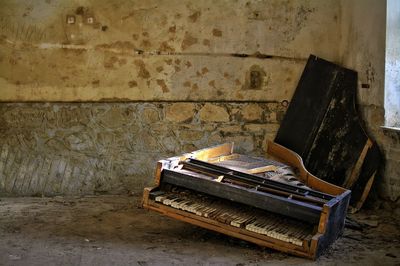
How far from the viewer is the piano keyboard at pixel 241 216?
116 inches

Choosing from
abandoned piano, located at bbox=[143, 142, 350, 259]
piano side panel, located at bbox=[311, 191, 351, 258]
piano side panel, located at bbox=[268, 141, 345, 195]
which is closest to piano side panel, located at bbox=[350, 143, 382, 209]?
piano side panel, located at bbox=[268, 141, 345, 195]

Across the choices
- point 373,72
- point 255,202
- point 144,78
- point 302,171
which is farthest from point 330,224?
point 144,78

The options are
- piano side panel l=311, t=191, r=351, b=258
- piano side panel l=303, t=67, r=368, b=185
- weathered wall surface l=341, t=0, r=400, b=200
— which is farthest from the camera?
piano side panel l=303, t=67, r=368, b=185

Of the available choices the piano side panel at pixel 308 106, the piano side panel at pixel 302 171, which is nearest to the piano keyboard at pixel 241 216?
the piano side panel at pixel 302 171

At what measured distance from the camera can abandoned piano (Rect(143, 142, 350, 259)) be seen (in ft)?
9.55

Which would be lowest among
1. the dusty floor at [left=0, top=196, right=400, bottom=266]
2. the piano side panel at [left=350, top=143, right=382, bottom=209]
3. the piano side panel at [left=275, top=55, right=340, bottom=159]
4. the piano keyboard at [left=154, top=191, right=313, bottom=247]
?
the dusty floor at [left=0, top=196, right=400, bottom=266]

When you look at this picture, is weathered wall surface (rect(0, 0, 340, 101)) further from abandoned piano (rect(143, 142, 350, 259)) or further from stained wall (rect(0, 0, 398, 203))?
abandoned piano (rect(143, 142, 350, 259))

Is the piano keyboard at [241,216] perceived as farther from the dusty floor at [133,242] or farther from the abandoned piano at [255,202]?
the dusty floor at [133,242]

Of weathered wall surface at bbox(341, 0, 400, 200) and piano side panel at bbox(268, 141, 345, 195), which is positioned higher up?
weathered wall surface at bbox(341, 0, 400, 200)

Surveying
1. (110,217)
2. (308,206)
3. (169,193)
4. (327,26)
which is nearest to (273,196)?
(308,206)

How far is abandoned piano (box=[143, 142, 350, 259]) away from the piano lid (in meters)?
0.85

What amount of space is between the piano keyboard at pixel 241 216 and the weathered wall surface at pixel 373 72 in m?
1.42

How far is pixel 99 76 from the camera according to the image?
4.46 m

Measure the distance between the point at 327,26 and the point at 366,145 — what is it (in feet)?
3.99
